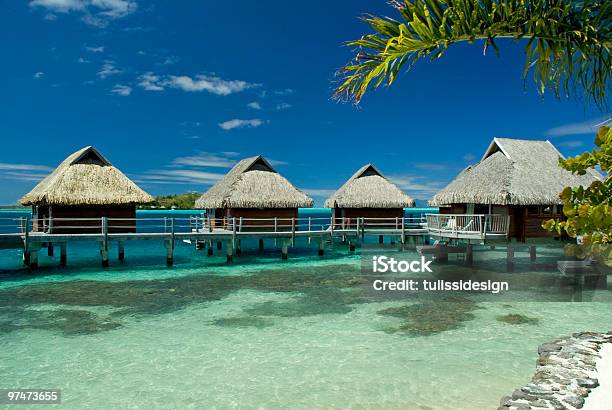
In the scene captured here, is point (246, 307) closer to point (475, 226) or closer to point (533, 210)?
point (475, 226)

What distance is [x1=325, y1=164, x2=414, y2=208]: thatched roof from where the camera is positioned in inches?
1139

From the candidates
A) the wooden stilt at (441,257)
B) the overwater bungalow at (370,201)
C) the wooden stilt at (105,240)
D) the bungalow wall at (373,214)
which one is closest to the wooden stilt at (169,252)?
the wooden stilt at (105,240)

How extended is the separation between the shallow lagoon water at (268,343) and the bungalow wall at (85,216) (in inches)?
199

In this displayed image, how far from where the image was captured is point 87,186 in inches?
902

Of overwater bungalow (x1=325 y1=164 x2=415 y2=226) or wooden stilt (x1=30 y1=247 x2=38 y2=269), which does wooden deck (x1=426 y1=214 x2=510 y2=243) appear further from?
wooden stilt (x1=30 y1=247 x2=38 y2=269)

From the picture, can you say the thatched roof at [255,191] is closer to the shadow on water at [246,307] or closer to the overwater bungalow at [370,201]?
the overwater bungalow at [370,201]

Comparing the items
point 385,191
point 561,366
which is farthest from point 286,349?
point 385,191

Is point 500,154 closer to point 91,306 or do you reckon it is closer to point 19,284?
point 91,306

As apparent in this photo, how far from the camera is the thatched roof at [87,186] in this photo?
21984 mm

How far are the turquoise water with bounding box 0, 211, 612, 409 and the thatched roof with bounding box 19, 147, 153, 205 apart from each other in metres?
5.12

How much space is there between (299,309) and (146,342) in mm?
4834

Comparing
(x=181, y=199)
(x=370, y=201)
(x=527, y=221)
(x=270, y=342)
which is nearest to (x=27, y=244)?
(x=270, y=342)

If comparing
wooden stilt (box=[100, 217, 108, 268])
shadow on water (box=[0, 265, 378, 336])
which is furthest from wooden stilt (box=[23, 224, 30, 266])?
shadow on water (box=[0, 265, 378, 336])

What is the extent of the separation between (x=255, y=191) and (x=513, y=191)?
47.3 feet
